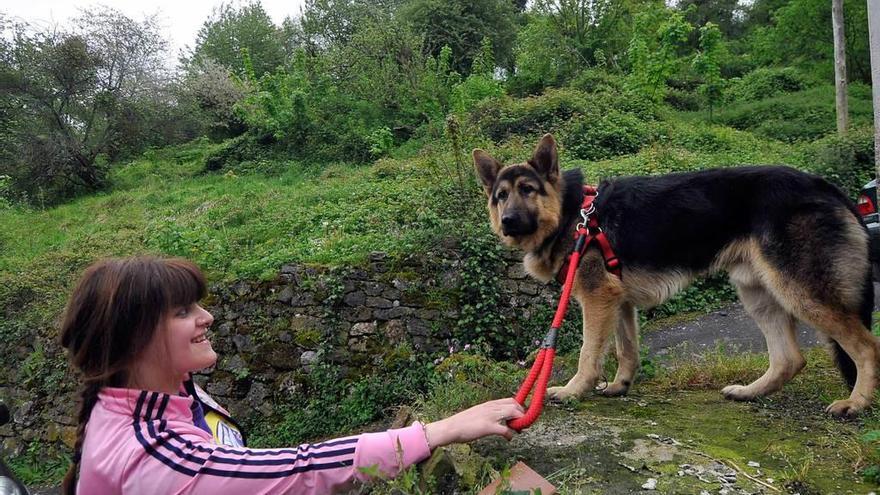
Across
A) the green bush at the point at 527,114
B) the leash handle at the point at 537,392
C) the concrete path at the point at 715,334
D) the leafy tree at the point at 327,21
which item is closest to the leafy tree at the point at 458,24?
the leafy tree at the point at 327,21

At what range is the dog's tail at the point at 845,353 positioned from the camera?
3443 millimetres

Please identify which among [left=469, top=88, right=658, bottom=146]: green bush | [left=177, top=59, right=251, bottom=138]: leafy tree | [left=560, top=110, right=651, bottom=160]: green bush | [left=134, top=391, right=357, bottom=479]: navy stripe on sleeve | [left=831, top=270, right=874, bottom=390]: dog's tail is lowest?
[left=831, top=270, right=874, bottom=390]: dog's tail

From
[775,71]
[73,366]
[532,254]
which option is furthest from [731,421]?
[775,71]

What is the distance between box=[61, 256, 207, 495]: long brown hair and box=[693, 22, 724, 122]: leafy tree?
21139 mm

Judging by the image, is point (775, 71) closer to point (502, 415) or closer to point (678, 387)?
point (678, 387)

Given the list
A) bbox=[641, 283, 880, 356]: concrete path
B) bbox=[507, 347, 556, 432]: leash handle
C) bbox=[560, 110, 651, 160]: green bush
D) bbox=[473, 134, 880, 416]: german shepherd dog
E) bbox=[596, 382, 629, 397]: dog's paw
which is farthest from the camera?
bbox=[560, 110, 651, 160]: green bush

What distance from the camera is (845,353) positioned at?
3498 millimetres

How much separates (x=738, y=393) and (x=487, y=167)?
2492mm

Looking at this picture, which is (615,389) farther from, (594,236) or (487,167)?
(487,167)

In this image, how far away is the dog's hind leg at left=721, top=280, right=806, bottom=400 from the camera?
12.5 ft

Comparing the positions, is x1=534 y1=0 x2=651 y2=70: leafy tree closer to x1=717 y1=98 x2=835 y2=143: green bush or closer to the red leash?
x1=717 y1=98 x2=835 y2=143: green bush

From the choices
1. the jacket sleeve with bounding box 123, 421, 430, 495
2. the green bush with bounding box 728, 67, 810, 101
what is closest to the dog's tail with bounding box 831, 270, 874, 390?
the jacket sleeve with bounding box 123, 421, 430, 495

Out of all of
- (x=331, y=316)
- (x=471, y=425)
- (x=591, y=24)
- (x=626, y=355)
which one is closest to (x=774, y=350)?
(x=626, y=355)

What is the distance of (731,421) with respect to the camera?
3314 millimetres
